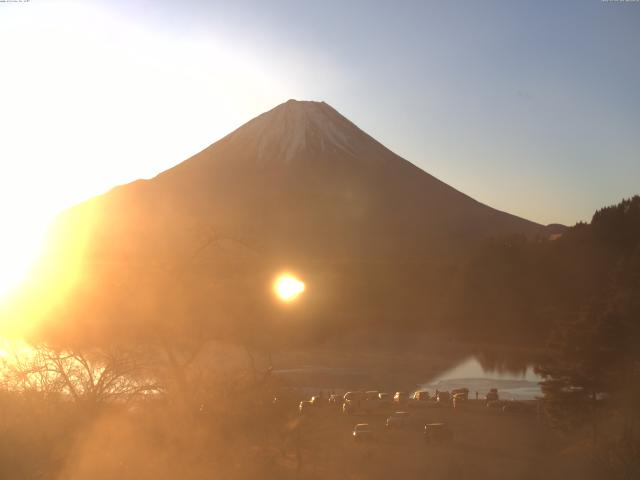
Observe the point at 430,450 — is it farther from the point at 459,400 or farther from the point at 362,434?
the point at 459,400

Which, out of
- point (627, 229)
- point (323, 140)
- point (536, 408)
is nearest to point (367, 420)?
point (536, 408)

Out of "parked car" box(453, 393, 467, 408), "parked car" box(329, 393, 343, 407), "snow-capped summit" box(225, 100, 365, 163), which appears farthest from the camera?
"snow-capped summit" box(225, 100, 365, 163)

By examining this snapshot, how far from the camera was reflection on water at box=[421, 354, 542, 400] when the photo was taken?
89.7 feet

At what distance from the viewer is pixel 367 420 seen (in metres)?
20.4

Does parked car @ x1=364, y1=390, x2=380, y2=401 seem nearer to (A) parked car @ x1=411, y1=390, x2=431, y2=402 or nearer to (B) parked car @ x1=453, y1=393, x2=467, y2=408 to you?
(A) parked car @ x1=411, y1=390, x2=431, y2=402

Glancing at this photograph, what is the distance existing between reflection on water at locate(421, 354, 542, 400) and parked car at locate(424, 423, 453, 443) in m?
8.57

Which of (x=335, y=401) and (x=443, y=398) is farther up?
(x=443, y=398)

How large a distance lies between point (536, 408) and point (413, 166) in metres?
90.3

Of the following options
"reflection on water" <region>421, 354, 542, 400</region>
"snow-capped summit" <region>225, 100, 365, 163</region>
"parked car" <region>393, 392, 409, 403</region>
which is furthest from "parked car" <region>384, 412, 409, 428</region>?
"snow-capped summit" <region>225, 100, 365, 163</region>

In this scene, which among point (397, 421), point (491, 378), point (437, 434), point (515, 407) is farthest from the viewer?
point (491, 378)

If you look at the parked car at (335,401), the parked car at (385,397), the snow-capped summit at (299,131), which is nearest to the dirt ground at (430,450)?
the parked car at (335,401)

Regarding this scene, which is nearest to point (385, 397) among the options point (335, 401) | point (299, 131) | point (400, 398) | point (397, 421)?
point (400, 398)

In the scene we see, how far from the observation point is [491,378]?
101ft

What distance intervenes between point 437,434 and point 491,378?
1397 centimetres
